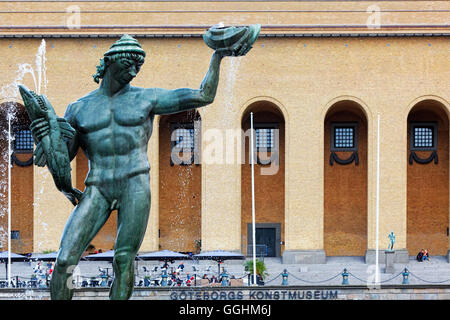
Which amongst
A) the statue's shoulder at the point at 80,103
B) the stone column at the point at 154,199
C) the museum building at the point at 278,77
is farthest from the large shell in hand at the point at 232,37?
the stone column at the point at 154,199

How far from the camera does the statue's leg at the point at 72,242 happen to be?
4.96 metres

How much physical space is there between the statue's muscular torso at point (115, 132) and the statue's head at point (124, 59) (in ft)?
0.58

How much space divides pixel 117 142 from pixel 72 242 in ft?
2.70

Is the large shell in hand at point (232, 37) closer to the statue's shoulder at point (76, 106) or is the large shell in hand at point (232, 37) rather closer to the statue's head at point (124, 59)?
the statue's head at point (124, 59)

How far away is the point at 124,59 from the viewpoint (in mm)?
5246

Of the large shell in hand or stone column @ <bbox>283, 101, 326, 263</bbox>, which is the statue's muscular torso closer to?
the large shell in hand

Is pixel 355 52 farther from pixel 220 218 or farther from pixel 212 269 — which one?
pixel 212 269

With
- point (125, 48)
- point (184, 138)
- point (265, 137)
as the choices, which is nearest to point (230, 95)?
point (265, 137)

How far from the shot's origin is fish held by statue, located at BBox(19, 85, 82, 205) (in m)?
5.02

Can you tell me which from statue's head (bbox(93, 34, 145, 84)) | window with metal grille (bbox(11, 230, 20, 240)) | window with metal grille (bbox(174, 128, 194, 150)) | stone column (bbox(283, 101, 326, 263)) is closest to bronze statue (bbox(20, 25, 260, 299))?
statue's head (bbox(93, 34, 145, 84))

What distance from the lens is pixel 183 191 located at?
33.8 meters

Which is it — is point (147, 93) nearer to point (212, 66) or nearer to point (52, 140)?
point (212, 66)

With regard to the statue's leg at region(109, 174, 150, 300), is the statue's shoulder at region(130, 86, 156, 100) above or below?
above
